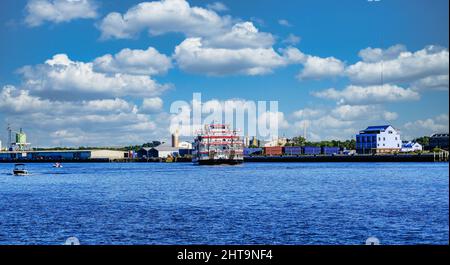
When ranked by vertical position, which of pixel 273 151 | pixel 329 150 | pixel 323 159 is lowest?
pixel 323 159

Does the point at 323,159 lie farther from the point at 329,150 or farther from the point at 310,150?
the point at 329,150

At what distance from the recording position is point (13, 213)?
1156 inches

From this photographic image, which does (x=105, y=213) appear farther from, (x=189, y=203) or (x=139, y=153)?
(x=139, y=153)

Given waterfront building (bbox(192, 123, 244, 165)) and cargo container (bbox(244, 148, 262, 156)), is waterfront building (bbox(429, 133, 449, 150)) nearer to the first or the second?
cargo container (bbox(244, 148, 262, 156))

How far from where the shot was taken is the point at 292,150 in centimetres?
17275

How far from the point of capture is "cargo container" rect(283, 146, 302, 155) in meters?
172

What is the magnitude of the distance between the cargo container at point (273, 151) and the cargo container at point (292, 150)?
1.42 meters

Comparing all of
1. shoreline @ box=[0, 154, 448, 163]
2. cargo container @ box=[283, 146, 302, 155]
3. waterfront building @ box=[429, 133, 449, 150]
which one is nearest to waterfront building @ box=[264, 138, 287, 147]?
cargo container @ box=[283, 146, 302, 155]

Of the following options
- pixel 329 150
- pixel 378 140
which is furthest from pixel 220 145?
pixel 329 150

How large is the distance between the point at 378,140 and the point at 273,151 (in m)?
41.0

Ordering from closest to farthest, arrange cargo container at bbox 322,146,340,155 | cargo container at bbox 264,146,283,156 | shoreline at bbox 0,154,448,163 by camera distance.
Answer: shoreline at bbox 0,154,448,163, cargo container at bbox 264,146,283,156, cargo container at bbox 322,146,340,155

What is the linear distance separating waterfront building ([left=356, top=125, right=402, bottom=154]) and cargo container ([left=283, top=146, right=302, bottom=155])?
28.9 meters

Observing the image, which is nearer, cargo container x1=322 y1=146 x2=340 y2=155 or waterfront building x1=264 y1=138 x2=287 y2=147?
cargo container x1=322 y1=146 x2=340 y2=155
